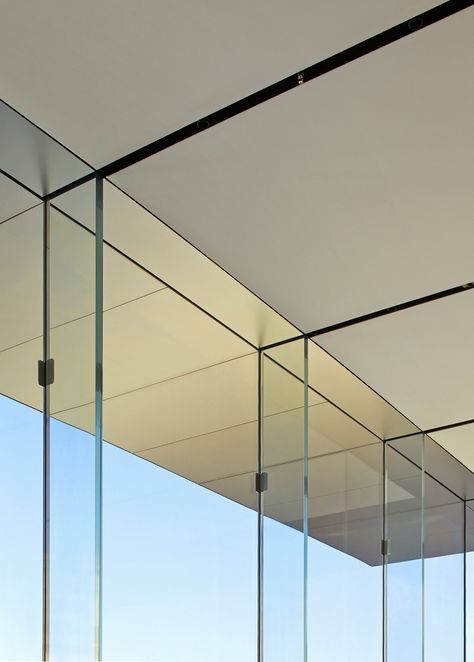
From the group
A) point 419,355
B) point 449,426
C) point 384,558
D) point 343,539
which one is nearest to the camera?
point 419,355

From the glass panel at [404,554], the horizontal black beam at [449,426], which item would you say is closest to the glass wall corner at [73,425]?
the glass panel at [404,554]

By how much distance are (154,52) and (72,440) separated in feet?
5.35

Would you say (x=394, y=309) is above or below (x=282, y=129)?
below

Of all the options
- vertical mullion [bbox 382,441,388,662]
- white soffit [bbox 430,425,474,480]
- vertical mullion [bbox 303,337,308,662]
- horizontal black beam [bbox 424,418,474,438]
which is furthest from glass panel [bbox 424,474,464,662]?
vertical mullion [bbox 303,337,308,662]

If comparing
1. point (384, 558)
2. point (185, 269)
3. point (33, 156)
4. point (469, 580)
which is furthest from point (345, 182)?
point (469, 580)

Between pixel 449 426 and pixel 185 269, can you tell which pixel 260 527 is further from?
pixel 449 426

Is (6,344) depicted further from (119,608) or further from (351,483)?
(351,483)

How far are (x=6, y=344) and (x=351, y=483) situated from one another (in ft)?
12.6

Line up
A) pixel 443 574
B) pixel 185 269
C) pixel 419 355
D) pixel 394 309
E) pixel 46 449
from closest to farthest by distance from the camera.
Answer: pixel 46 449
pixel 185 269
pixel 394 309
pixel 419 355
pixel 443 574

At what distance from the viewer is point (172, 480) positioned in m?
5.01

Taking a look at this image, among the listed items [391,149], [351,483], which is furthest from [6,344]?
[351,483]

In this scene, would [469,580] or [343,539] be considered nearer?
[343,539]

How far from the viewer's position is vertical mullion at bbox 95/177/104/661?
435 cm

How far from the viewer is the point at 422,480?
8.98 meters
